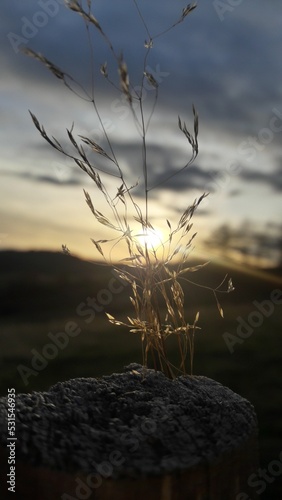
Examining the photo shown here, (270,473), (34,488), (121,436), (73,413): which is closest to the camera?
(34,488)

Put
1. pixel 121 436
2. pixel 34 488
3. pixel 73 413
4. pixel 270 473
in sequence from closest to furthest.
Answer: pixel 34 488, pixel 121 436, pixel 73 413, pixel 270 473

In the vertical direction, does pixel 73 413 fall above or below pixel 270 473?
above

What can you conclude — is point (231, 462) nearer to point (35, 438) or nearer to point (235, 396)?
point (235, 396)

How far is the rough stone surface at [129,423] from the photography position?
1804 mm

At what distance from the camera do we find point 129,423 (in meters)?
2.04

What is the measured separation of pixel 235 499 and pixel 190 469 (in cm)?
29

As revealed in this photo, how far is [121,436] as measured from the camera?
1.93m

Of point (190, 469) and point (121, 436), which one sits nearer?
point (190, 469)

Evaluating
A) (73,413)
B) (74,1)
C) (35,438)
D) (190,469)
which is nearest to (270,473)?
(190,469)

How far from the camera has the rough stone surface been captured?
1.80 metres

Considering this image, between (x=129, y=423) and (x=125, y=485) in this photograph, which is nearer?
(x=125, y=485)

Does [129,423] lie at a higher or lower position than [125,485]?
higher

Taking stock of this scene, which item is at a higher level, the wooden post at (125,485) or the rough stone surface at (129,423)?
the rough stone surface at (129,423)

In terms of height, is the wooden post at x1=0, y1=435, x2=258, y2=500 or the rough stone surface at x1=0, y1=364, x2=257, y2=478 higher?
the rough stone surface at x1=0, y1=364, x2=257, y2=478
